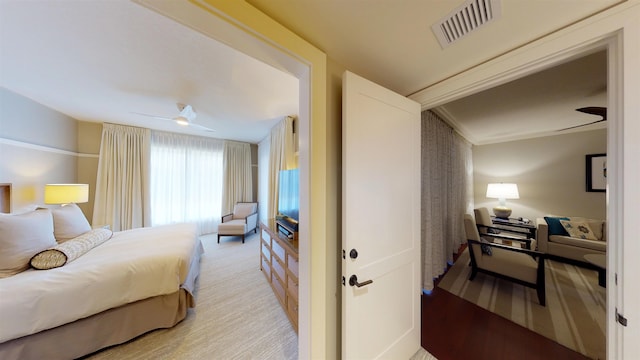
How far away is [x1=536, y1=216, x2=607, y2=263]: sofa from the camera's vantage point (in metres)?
2.79

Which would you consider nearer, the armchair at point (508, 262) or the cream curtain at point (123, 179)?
the armchair at point (508, 262)

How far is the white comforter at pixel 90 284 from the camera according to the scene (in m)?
1.26

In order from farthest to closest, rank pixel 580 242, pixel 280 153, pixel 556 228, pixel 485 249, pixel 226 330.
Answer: pixel 280 153 < pixel 556 228 < pixel 580 242 < pixel 485 249 < pixel 226 330

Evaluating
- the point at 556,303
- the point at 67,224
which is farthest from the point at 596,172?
the point at 67,224

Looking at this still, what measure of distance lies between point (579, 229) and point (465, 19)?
14.2ft

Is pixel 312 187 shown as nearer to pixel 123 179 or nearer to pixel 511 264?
pixel 511 264

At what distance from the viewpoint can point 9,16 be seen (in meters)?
1.25

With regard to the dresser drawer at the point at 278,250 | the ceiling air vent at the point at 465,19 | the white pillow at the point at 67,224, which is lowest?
the dresser drawer at the point at 278,250

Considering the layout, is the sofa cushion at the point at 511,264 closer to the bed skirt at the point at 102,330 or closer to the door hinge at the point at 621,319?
the door hinge at the point at 621,319

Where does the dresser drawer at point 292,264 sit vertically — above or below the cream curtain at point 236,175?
below

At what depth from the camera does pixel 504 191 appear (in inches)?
151

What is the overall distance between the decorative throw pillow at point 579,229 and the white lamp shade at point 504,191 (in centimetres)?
80

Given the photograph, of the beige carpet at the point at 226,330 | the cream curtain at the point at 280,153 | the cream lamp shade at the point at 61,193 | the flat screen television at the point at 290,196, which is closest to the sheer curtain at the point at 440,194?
the flat screen television at the point at 290,196

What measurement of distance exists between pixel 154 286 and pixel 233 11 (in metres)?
2.20
